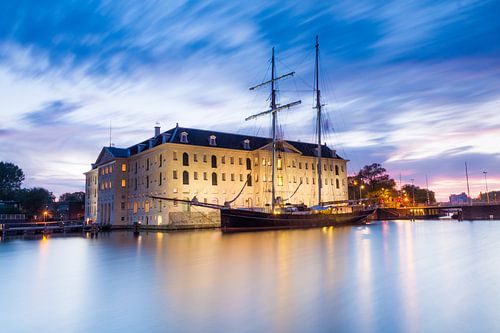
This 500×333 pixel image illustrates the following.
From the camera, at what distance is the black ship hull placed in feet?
163

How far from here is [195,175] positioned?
60.6 m

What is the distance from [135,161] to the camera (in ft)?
228

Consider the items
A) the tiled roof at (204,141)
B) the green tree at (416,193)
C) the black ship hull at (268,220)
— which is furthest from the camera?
the green tree at (416,193)

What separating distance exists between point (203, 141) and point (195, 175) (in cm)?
658

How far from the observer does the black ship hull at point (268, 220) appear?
49.8m

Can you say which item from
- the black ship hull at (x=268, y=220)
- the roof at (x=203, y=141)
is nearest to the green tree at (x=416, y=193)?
the roof at (x=203, y=141)

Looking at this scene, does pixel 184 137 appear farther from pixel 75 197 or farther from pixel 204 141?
pixel 75 197

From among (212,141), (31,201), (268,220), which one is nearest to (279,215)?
(268,220)

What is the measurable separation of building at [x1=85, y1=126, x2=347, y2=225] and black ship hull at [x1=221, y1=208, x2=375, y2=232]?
25.9 ft

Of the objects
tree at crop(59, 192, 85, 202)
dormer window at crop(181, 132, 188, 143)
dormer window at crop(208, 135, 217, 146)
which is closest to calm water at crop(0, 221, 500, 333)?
dormer window at crop(181, 132, 188, 143)

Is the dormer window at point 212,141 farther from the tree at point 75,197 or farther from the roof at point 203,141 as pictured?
the tree at point 75,197

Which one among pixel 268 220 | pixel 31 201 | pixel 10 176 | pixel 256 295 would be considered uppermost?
pixel 10 176

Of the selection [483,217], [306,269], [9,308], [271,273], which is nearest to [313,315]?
[271,273]

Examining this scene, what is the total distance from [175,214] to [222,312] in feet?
160
